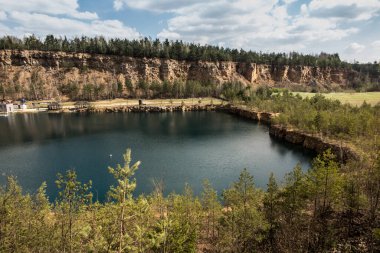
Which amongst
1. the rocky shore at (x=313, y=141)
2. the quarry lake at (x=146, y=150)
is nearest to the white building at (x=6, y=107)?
the quarry lake at (x=146, y=150)

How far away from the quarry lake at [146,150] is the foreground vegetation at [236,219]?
20.0 m

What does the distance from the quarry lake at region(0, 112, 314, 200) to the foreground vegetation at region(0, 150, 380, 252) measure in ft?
65.7

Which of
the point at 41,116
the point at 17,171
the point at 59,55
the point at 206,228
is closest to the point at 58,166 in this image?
the point at 17,171

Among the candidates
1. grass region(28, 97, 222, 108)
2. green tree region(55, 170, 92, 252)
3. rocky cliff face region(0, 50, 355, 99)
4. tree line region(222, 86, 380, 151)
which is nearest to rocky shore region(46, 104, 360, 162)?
tree line region(222, 86, 380, 151)

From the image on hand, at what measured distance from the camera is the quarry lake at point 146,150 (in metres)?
56.2

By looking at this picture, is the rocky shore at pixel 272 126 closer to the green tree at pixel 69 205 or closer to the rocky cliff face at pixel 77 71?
the rocky cliff face at pixel 77 71

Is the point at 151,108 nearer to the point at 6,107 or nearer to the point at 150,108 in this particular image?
the point at 150,108

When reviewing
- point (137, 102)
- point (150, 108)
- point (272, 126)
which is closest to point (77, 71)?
point (137, 102)

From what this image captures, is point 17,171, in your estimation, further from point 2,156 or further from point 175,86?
point 175,86

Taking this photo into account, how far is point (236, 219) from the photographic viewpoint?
26469 millimetres

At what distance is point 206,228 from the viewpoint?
108ft

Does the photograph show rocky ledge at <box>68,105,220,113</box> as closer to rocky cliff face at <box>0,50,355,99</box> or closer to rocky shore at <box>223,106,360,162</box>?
rocky cliff face at <box>0,50,355,99</box>

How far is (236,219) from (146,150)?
175 feet

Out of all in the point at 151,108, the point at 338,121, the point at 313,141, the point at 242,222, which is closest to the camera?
the point at 242,222
